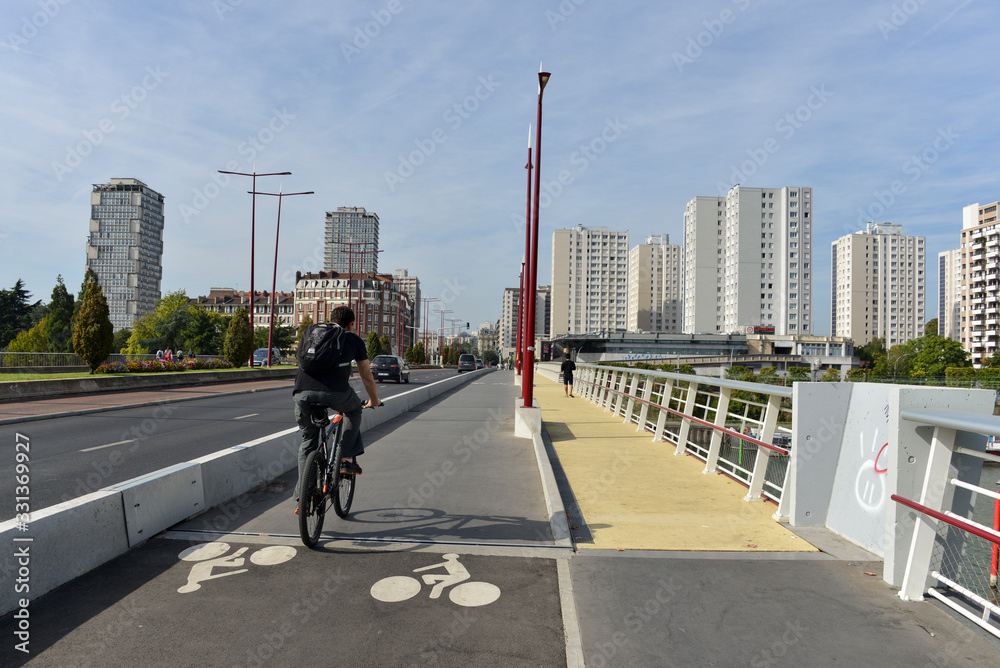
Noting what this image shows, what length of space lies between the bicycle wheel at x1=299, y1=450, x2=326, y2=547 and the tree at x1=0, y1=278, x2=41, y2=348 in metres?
88.1

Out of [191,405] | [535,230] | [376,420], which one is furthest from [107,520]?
[191,405]

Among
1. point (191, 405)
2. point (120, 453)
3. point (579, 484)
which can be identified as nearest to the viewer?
point (579, 484)

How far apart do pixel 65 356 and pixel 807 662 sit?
138ft

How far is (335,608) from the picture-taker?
3.67m

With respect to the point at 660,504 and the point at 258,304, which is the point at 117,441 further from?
the point at 258,304

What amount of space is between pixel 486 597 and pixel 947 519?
2.63m

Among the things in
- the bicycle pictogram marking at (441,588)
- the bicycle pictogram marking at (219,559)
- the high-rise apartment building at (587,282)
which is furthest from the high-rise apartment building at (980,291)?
the bicycle pictogram marking at (219,559)

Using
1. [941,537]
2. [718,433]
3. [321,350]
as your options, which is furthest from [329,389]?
[718,433]

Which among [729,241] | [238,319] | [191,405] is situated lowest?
[191,405]

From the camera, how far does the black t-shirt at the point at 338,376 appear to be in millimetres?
5035

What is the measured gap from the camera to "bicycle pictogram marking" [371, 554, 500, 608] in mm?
3834

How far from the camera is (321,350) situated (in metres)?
4.93

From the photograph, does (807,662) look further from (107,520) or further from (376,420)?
(376,420)

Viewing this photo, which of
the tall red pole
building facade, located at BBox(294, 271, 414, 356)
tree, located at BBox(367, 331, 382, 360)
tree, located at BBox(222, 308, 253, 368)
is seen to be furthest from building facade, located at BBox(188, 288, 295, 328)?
the tall red pole
